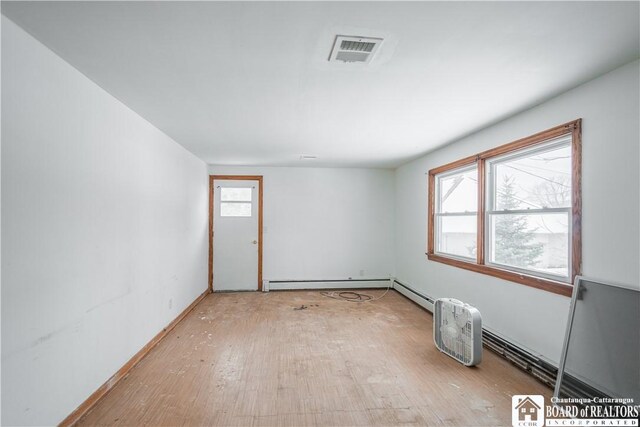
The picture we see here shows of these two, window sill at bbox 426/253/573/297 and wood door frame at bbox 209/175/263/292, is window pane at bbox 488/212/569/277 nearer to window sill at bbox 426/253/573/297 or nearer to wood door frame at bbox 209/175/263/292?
window sill at bbox 426/253/573/297

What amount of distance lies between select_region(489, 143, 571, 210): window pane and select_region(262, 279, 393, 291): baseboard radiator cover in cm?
310

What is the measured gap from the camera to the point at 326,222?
232 inches

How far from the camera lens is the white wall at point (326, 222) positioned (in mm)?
5793

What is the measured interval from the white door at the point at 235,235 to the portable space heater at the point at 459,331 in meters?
3.59

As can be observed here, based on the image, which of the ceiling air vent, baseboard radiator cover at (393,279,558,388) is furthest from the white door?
the ceiling air vent

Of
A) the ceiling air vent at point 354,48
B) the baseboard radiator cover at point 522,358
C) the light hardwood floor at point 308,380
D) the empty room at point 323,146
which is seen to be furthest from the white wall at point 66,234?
the baseboard radiator cover at point 522,358

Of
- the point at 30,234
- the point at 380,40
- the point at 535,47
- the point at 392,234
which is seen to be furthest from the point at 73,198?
the point at 392,234

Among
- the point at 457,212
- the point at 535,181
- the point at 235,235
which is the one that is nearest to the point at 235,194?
the point at 235,235

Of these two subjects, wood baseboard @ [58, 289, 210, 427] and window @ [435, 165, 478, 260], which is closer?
wood baseboard @ [58, 289, 210, 427]

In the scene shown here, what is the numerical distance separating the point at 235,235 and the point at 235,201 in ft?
2.14

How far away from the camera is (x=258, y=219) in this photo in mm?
5754

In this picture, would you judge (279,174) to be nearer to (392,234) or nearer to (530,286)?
(392,234)

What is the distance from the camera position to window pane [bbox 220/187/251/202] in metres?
5.71

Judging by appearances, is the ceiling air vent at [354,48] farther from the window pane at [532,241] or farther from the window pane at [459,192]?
the window pane at [459,192]
